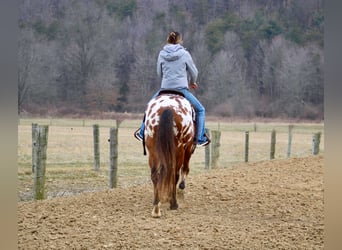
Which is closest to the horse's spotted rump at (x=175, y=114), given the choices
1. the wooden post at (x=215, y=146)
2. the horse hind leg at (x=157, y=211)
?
the horse hind leg at (x=157, y=211)

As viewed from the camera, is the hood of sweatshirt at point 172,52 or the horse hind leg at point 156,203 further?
the hood of sweatshirt at point 172,52

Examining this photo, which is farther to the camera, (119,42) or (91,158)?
(119,42)

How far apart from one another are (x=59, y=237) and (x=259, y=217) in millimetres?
1664

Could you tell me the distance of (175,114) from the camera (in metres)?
4.39

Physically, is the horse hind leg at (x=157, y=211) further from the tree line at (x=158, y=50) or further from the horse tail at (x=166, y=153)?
the tree line at (x=158, y=50)

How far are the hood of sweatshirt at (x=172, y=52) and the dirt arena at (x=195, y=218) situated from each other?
128 centimetres

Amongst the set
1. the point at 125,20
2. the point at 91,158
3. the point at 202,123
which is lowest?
the point at 91,158

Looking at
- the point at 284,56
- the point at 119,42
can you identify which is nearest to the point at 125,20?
the point at 119,42

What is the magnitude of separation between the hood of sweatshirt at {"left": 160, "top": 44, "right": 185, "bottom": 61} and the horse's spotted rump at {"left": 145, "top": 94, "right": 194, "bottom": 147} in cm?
38

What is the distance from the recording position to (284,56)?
27.4 m

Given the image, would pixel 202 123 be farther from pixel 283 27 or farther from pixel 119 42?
pixel 283 27

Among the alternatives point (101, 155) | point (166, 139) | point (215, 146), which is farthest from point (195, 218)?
point (101, 155)

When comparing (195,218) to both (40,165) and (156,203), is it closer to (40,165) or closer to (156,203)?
(156,203)

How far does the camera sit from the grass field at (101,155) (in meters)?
8.78
